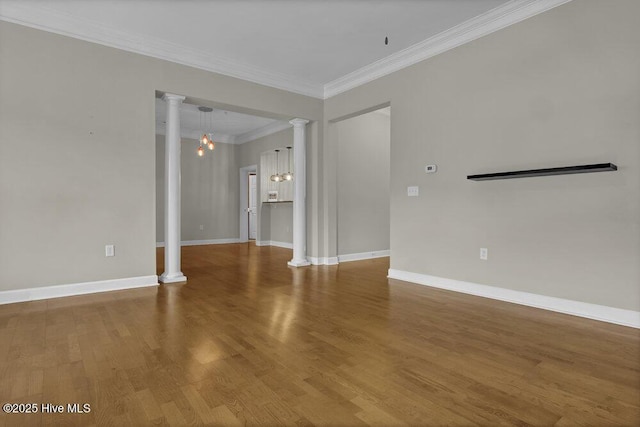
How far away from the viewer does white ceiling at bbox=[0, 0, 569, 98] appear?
344 centimetres

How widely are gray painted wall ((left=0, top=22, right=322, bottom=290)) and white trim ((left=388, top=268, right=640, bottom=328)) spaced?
3.51m

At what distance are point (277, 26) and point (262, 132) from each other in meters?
4.83

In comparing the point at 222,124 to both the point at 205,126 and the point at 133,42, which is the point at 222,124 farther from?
the point at 133,42

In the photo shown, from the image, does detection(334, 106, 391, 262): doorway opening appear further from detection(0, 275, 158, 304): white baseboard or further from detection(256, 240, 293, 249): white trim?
detection(0, 275, 158, 304): white baseboard

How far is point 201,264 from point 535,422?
522cm

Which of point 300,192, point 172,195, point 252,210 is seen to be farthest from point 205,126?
point 172,195

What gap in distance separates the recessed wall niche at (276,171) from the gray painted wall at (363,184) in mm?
1824

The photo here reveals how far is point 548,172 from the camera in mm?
3090

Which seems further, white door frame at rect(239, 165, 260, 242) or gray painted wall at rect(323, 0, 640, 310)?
white door frame at rect(239, 165, 260, 242)

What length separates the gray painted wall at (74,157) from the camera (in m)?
3.44

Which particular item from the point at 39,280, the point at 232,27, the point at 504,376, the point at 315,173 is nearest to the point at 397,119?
the point at 315,173

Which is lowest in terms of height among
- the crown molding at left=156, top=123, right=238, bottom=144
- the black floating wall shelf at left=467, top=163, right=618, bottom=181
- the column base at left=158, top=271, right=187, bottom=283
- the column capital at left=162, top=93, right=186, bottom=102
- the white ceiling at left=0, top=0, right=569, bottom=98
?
the column base at left=158, top=271, right=187, bottom=283

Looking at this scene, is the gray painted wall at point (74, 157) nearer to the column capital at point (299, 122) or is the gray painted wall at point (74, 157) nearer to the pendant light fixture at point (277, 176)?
the column capital at point (299, 122)

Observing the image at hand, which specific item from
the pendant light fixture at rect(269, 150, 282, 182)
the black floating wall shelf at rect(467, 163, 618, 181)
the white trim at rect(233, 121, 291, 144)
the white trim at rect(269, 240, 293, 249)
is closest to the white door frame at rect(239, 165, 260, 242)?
the white trim at rect(233, 121, 291, 144)
